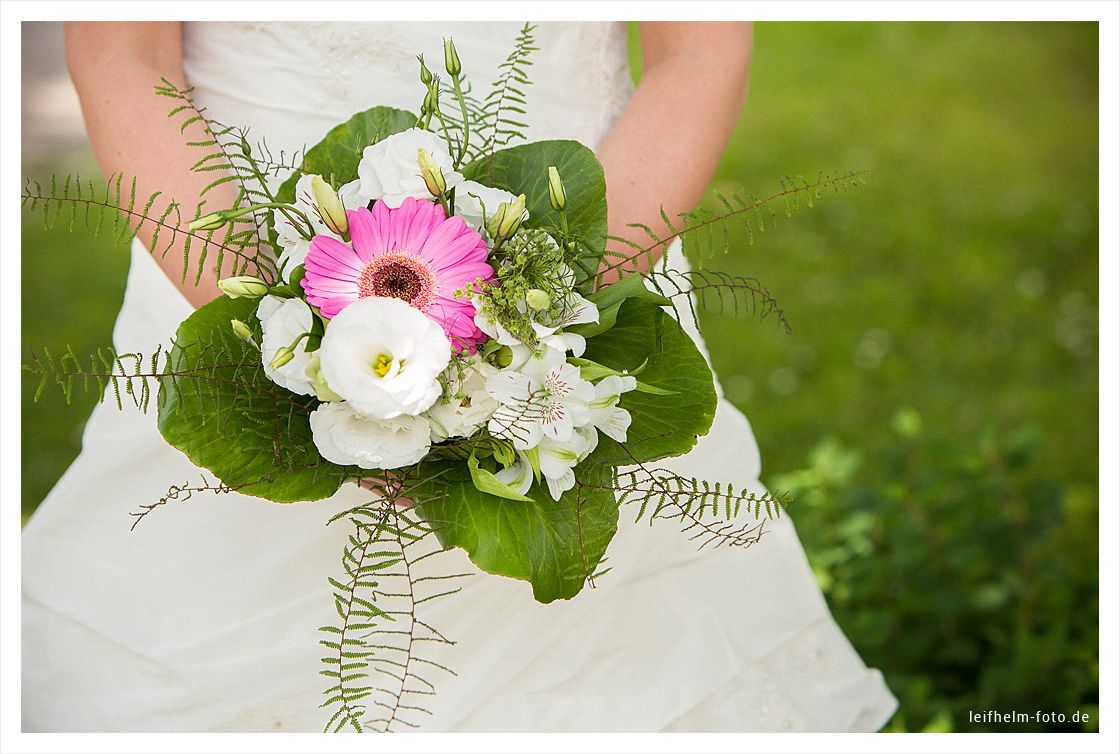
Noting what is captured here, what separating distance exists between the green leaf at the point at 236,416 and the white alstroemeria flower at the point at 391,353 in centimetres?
16

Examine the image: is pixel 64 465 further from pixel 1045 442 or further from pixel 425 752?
pixel 1045 442

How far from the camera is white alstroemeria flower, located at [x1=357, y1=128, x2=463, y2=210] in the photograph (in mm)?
1229

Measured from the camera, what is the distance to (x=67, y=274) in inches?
176

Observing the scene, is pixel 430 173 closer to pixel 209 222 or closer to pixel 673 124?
pixel 209 222

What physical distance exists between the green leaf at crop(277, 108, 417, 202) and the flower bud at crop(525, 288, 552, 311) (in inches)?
14.4

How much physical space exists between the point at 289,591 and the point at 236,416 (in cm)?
51

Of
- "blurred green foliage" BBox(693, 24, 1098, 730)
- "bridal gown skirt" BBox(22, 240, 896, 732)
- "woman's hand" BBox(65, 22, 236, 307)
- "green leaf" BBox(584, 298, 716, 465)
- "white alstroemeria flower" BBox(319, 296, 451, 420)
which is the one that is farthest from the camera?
"blurred green foliage" BBox(693, 24, 1098, 730)

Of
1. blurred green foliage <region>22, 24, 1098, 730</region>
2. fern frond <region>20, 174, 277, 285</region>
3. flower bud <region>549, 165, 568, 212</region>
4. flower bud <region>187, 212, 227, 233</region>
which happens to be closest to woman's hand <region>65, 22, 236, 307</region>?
fern frond <region>20, 174, 277, 285</region>

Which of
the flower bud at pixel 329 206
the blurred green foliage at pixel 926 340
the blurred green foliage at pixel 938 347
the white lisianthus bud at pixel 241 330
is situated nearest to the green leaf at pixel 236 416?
the white lisianthus bud at pixel 241 330

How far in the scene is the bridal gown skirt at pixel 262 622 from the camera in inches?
65.4

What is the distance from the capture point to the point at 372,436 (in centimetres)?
117

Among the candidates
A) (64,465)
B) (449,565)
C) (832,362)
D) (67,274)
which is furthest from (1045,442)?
(67,274)

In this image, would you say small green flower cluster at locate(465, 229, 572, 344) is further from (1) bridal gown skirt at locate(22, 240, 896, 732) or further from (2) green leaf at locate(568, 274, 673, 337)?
(1) bridal gown skirt at locate(22, 240, 896, 732)

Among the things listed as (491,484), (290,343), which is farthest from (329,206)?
(491,484)
